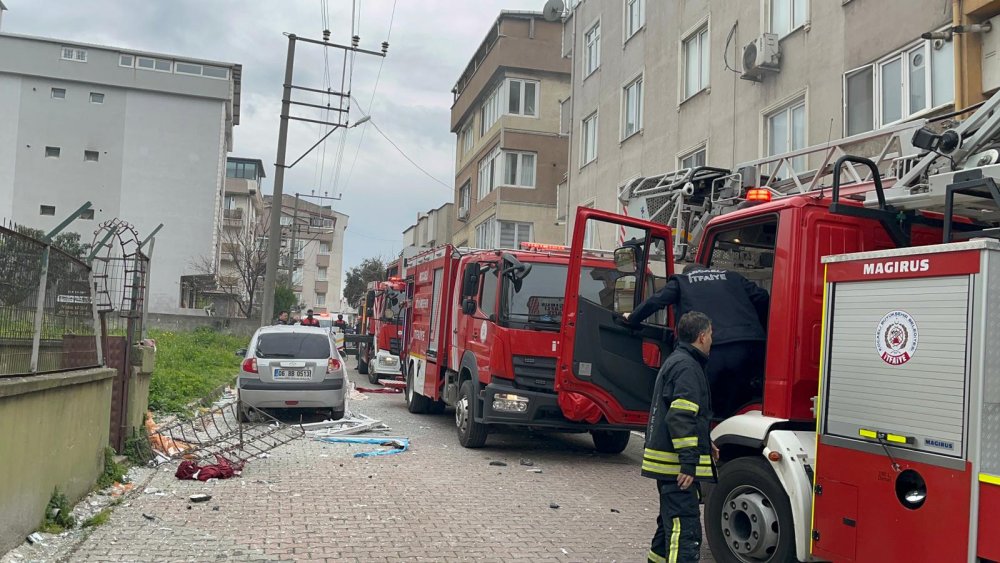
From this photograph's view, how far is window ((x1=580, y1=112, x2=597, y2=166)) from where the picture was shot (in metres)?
23.9

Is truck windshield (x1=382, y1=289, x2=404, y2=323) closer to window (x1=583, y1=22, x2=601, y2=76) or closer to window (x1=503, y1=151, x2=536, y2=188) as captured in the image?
window (x1=583, y1=22, x2=601, y2=76)

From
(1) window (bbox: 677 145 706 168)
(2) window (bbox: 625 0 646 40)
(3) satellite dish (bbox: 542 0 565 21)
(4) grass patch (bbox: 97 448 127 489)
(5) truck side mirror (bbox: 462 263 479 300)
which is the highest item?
(3) satellite dish (bbox: 542 0 565 21)

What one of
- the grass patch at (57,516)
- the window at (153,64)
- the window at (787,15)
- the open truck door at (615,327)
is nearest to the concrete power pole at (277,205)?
the window at (787,15)

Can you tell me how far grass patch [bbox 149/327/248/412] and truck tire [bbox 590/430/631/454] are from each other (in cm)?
644

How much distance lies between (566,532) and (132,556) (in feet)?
10.9

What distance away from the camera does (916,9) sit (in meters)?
11.4

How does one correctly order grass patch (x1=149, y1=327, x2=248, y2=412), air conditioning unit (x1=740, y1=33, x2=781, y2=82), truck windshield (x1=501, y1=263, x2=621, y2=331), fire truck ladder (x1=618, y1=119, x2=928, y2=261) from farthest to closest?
air conditioning unit (x1=740, y1=33, x2=781, y2=82) < grass patch (x1=149, y1=327, x2=248, y2=412) < truck windshield (x1=501, y1=263, x2=621, y2=331) < fire truck ladder (x1=618, y1=119, x2=928, y2=261)

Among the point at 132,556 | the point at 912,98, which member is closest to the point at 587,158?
the point at 912,98

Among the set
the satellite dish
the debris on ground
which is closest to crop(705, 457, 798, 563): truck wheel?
the debris on ground

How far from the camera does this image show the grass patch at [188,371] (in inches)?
501

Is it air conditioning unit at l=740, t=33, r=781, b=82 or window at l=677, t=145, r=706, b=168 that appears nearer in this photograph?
air conditioning unit at l=740, t=33, r=781, b=82

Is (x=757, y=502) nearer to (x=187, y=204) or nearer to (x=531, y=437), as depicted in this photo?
(x=531, y=437)

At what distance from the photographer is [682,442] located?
15.6 feet

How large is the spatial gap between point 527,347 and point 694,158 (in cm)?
943
